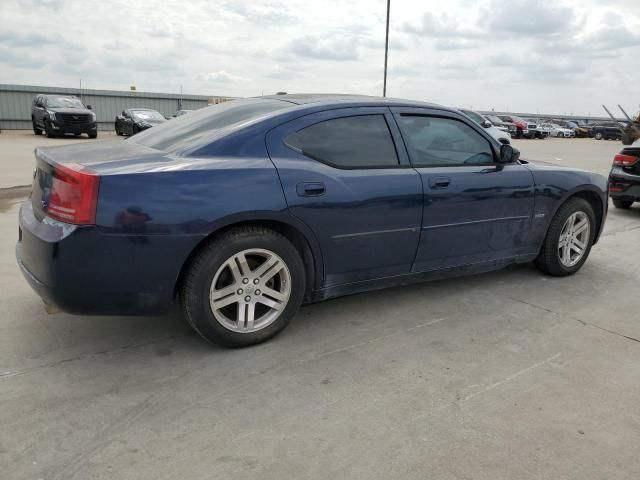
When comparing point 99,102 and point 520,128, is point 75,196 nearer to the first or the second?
point 99,102

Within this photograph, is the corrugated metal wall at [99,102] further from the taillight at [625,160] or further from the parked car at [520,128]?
the taillight at [625,160]

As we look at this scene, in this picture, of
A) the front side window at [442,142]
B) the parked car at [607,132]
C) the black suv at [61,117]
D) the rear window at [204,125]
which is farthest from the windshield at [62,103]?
the parked car at [607,132]

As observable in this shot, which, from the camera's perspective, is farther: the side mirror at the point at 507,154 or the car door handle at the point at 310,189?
the side mirror at the point at 507,154

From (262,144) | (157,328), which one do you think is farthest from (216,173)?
(157,328)

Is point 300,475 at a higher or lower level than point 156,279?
lower

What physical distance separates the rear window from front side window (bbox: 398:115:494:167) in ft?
2.93

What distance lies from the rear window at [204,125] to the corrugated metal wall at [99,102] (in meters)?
27.5

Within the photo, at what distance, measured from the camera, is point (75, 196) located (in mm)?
2809

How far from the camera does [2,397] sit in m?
2.72

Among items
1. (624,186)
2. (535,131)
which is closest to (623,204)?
(624,186)

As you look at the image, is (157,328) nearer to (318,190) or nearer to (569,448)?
(318,190)

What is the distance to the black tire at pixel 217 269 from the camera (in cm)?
306

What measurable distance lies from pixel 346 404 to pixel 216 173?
55.3 inches

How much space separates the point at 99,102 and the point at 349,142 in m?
30.8
